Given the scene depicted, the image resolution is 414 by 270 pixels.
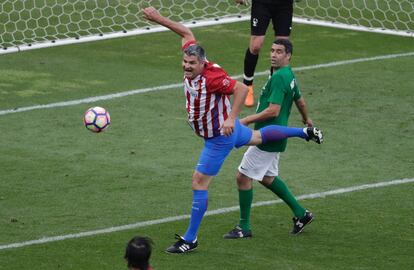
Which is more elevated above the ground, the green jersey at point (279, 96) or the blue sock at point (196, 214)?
the green jersey at point (279, 96)

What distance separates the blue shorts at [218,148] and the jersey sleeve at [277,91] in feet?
1.17

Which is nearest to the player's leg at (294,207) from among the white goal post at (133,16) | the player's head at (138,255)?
the player's head at (138,255)

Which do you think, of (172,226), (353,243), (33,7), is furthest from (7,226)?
(33,7)

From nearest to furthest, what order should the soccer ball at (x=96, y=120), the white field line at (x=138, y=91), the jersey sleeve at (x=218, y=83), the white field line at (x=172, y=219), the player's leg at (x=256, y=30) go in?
the jersey sleeve at (x=218, y=83), the white field line at (x=172, y=219), the soccer ball at (x=96, y=120), the player's leg at (x=256, y=30), the white field line at (x=138, y=91)

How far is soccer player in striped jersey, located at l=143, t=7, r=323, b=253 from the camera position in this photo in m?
9.85

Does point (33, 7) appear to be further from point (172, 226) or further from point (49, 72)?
point (172, 226)

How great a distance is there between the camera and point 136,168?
12578mm

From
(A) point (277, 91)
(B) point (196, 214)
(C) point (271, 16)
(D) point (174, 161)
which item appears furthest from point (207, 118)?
(C) point (271, 16)

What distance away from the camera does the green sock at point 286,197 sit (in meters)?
10.5

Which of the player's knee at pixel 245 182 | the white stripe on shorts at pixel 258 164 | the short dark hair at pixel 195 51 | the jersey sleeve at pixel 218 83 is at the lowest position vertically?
the player's knee at pixel 245 182

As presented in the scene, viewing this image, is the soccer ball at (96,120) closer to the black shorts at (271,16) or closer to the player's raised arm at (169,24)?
the player's raised arm at (169,24)

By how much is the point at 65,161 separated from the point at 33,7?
7.93 meters

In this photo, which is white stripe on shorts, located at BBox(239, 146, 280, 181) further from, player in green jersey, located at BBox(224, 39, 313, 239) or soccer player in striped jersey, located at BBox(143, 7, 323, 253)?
soccer player in striped jersey, located at BBox(143, 7, 323, 253)

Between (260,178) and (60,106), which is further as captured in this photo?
(60,106)
